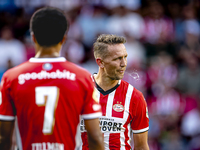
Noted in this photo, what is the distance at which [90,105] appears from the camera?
9.05ft

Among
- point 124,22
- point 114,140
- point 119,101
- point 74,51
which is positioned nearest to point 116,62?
point 119,101

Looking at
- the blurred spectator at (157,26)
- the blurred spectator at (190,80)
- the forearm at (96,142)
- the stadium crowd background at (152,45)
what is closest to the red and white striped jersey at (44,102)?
the forearm at (96,142)

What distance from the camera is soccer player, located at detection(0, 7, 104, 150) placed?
2660mm

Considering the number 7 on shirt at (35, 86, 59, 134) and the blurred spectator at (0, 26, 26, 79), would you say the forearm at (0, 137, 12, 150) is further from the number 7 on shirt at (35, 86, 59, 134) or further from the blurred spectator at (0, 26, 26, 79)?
the blurred spectator at (0, 26, 26, 79)

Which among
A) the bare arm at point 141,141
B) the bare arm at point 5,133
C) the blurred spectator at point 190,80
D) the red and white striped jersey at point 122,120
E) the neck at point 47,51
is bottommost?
the blurred spectator at point 190,80

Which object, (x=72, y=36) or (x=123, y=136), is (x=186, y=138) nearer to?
(x=72, y=36)

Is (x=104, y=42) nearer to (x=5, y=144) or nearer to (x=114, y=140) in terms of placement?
(x=114, y=140)

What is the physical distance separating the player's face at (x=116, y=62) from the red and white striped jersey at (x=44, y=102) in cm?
Result: 136

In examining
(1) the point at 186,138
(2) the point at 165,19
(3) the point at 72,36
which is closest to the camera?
(1) the point at 186,138

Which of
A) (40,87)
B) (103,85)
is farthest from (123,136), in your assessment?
(40,87)

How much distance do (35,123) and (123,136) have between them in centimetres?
159

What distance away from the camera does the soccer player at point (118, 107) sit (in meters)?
3.96

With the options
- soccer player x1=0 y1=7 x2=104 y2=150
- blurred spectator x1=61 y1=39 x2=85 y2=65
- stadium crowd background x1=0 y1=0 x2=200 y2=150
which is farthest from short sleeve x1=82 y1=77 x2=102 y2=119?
blurred spectator x1=61 y1=39 x2=85 y2=65

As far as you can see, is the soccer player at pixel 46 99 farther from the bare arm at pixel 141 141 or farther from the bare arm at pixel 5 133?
the bare arm at pixel 141 141
